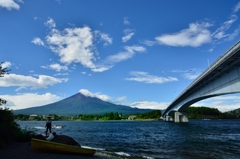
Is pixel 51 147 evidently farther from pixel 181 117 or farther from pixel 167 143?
pixel 181 117

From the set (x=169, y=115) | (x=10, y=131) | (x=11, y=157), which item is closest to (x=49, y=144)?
(x=11, y=157)

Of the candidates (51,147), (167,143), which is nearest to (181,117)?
(167,143)

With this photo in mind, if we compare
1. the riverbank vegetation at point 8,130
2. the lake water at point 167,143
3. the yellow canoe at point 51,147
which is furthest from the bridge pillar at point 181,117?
the yellow canoe at point 51,147

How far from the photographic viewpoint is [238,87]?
75.5 feet

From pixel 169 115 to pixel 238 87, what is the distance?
327 feet

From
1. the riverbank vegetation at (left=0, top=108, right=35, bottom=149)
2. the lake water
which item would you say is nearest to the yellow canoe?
the riverbank vegetation at (left=0, top=108, right=35, bottom=149)

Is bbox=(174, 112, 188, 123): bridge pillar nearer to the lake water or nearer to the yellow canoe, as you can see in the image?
the lake water

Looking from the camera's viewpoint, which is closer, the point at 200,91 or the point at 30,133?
the point at 30,133

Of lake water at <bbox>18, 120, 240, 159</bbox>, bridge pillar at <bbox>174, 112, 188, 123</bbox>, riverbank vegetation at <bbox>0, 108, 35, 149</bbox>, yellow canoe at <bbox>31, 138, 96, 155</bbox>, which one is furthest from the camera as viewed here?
bridge pillar at <bbox>174, 112, 188, 123</bbox>

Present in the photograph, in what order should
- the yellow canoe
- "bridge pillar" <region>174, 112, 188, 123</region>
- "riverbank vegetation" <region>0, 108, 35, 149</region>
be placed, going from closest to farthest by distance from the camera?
the yellow canoe < "riverbank vegetation" <region>0, 108, 35, 149</region> < "bridge pillar" <region>174, 112, 188, 123</region>

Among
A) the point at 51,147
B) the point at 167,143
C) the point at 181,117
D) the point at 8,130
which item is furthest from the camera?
the point at 181,117

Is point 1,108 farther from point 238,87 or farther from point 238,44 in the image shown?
point 238,87

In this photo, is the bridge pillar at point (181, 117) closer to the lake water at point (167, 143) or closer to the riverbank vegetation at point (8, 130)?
the lake water at point (167, 143)

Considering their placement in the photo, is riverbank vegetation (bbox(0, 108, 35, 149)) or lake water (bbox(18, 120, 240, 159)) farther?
lake water (bbox(18, 120, 240, 159))
